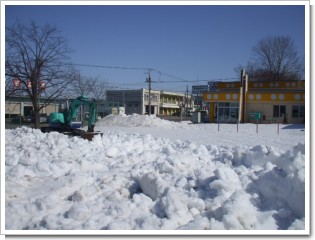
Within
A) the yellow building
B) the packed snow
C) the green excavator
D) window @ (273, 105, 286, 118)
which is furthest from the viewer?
window @ (273, 105, 286, 118)

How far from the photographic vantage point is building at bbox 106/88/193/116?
4967cm

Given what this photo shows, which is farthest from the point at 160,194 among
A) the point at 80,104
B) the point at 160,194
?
the point at 80,104

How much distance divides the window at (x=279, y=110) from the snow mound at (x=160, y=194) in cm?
2163

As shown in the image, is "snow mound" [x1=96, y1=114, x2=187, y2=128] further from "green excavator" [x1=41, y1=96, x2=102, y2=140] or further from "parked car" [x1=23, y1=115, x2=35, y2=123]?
"green excavator" [x1=41, y1=96, x2=102, y2=140]

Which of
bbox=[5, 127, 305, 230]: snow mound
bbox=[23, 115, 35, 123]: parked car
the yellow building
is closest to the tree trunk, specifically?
bbox=[23, 115, 35, 123]: parked car

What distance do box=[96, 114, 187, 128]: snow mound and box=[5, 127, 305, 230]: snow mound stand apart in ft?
52.6

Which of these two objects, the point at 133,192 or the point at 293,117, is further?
the point at 293,117

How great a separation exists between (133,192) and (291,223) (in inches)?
100.0

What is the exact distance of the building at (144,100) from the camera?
49669 millimetres

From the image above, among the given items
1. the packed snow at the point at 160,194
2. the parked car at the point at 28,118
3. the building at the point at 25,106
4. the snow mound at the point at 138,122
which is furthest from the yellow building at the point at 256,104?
the packed snow at the point at 160,194

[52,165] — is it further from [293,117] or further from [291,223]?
[293,117]

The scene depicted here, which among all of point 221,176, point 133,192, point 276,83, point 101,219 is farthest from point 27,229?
point 276,83

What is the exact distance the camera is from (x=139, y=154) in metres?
8.46
